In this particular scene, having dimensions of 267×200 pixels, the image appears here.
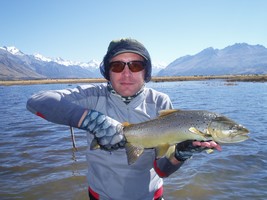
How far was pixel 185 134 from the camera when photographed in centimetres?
399

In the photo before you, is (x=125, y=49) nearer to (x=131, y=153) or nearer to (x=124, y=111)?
(x=124, y=111)

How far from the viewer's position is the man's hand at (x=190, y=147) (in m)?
3.82

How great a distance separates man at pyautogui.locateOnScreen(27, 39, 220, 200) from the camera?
404 cm

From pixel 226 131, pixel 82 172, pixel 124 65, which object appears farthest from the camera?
pixel 82 172

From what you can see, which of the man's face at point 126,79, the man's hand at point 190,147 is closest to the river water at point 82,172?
the man's hand at point 190,147

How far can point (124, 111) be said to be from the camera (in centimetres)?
432

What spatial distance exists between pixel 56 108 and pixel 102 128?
669 millimetres

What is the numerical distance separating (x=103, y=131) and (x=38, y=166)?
7.13 metres

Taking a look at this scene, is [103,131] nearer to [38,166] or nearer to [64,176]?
[64,176]

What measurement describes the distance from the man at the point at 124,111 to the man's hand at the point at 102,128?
0.45 m

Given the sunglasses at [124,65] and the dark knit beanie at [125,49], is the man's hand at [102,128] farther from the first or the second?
the dark knit beanie at [125,49]

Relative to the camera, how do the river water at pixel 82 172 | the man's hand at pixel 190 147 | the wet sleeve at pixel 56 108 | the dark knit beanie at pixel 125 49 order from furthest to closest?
1. the river water at pixel 82 172
2. the dark knit beanie at pixel 125 49
3. the man's hand at pixel 190 147
4. the wet sleeve at pixel 56 108

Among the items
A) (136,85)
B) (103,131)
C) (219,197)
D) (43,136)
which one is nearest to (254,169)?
(219,197)

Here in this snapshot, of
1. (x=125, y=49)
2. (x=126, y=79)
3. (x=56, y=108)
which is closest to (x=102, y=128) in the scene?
(x=56, y=108)
